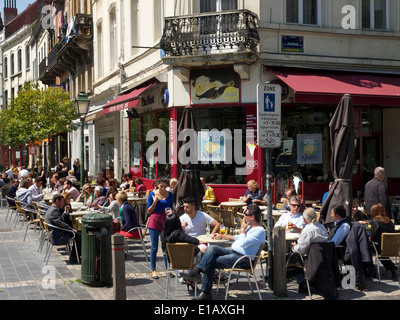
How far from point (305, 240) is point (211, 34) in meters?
9.14

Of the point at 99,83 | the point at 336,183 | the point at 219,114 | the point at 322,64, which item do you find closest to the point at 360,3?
the point at 322,64

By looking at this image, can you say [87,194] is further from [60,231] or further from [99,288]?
[99,288]

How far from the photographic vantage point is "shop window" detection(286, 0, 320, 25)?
51.9 ft

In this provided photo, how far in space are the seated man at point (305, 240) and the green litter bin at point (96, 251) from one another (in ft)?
8.97

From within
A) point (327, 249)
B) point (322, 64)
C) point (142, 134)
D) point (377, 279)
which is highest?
point (322, 64)

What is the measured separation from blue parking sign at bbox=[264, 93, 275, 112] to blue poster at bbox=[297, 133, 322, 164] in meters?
8.55

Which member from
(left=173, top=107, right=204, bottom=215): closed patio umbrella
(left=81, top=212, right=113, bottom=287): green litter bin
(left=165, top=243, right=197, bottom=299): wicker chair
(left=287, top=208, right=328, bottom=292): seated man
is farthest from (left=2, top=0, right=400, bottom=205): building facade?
(left=165, top=243, right=197, bottom=299): wicker chair

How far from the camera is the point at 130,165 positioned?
22062 mm

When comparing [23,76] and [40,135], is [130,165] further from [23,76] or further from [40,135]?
[23,76]

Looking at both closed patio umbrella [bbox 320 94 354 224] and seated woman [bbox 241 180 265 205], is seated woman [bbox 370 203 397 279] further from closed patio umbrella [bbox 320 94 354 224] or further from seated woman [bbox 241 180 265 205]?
seated woman [bbox 241 180 265 205]

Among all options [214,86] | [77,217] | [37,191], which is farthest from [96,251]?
[214,86]

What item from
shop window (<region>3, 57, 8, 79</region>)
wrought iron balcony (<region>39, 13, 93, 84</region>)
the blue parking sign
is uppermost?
shop window (<region>3, 57, 8, 79</region>)

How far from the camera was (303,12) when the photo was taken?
1595 centimetres

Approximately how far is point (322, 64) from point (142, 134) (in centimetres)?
781
